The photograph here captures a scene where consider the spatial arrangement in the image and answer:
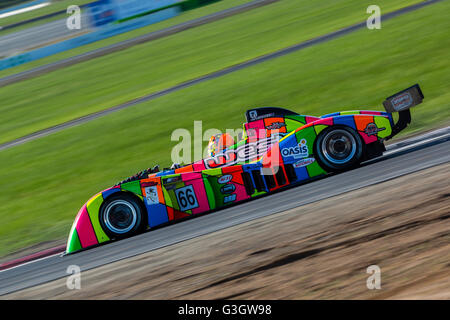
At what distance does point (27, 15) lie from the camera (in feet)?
137

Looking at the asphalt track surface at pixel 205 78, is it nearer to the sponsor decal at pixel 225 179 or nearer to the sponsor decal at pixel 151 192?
the sponsor decal at pixel 151 192

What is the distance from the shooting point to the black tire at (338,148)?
7.45 m

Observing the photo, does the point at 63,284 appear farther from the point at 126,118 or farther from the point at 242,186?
the point at 126,118

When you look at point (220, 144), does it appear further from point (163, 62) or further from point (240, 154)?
point (163, 62)

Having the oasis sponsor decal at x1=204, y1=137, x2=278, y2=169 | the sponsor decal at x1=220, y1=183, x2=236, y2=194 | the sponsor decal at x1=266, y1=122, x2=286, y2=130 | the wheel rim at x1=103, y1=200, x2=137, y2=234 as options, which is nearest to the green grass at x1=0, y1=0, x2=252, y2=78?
the sponsor decal at x1=266, y1=122, x2=286, y2=130

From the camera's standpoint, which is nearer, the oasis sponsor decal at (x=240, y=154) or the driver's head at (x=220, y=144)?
the oasis sponsor decal at (x=240, y=154)

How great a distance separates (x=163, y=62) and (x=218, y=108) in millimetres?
7422

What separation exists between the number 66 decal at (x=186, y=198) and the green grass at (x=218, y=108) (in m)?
2.40

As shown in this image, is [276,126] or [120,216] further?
[276,126]

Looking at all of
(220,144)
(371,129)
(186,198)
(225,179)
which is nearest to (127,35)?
(220,144)

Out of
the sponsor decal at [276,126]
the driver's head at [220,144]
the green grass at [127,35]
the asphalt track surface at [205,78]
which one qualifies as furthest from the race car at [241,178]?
the green grass at [127,35]

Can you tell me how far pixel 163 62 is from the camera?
20984 mm

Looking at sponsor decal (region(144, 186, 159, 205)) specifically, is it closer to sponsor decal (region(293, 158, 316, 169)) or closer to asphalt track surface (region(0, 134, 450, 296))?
asphalt track surface (region(0, 134, 450, 296))

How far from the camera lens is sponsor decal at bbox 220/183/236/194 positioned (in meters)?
7.50
